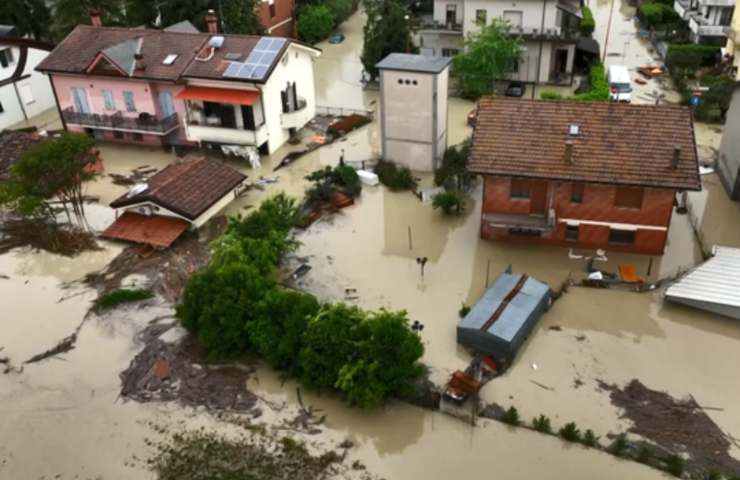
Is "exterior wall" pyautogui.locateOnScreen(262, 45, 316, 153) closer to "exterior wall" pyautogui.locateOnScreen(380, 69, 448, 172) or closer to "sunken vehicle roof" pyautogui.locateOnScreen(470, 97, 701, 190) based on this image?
"exterior wall" pyautogui.locateOnScreen(380, 69, 448, 172)

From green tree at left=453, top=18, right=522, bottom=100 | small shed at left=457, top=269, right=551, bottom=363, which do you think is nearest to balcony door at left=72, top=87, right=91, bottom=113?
green tree at left=453, top=18, right=522, bottom=100

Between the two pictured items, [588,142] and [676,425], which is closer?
[676,425]

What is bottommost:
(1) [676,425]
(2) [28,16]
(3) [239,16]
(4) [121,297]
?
(1) [676,425]

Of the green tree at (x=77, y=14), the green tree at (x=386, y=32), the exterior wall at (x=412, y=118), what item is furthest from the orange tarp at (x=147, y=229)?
the green tree at (x=77, y=14)

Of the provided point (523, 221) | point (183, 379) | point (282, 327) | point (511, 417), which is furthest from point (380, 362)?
point (523, 221)

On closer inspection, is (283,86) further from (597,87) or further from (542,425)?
(542,425)

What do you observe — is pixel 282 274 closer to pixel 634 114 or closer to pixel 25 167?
pixel 25 167
